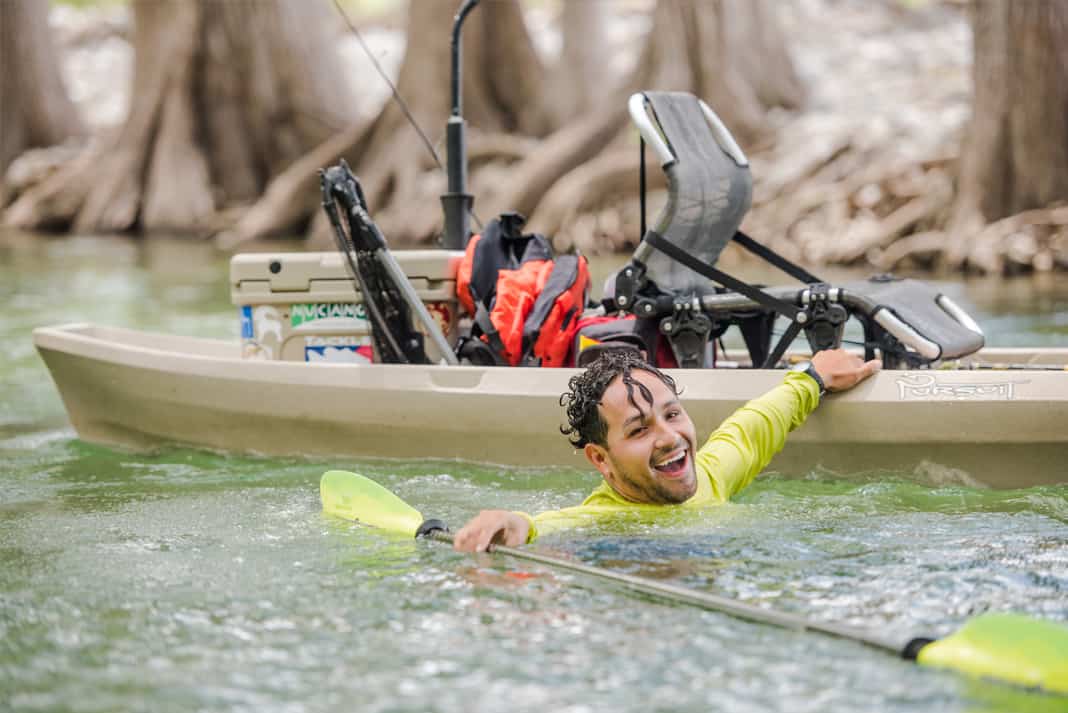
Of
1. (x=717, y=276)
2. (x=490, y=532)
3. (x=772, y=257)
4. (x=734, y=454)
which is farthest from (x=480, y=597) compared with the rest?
(x=772, y=257)

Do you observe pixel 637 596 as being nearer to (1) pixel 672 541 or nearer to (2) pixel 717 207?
(1) pixel 672 541

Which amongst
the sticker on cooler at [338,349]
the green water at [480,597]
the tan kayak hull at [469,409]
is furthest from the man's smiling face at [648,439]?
the sticker on cooler at [338,349]

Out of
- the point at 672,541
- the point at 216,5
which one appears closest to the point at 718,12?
the point at 216,5

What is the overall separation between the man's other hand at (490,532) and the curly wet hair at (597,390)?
0.35m

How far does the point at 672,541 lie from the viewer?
13.6 feet

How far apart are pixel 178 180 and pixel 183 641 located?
15591 mm

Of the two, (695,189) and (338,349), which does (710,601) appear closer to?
(695,189)

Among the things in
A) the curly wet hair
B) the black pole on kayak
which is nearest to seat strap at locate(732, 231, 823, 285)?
the black pole on kayak

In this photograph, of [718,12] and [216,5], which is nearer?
[718,12]

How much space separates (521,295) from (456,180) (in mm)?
983

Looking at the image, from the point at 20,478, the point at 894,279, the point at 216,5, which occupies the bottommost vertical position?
the point at 20,478

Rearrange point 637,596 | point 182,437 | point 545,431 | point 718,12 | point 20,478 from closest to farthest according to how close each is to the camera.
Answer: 1. point 637,596
2. point 545,431
3. point 20,478
4. point 182,437
5. point 718,12

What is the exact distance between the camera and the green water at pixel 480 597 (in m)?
3.18

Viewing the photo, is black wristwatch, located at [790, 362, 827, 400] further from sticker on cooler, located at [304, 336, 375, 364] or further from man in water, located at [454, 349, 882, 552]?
sticker on cooler, located at [304, 336, 375, 364]
